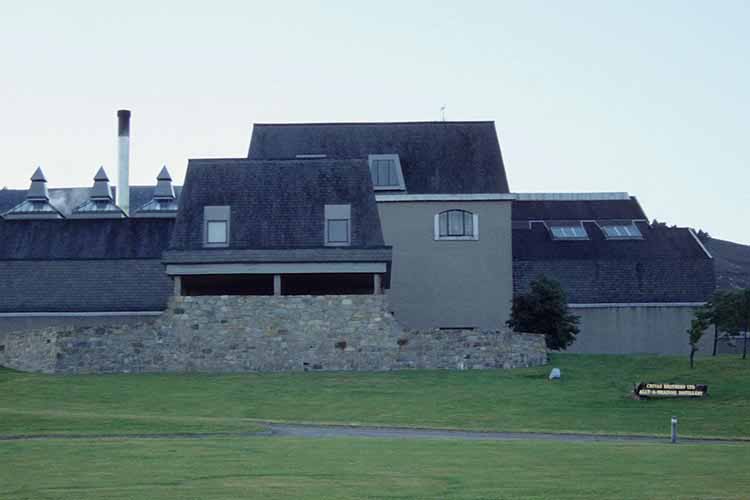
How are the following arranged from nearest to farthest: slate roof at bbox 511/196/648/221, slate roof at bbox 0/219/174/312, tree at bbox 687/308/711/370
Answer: tree at bbox 687/308/711/370, slate roof at bbox 0/219/174/312, slate roof at bbox 511/196/648/221

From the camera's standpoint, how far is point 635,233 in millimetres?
65125

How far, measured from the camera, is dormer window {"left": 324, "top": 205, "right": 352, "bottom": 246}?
154 feet

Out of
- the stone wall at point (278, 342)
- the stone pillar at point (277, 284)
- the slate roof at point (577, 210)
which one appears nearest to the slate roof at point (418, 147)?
the slate roof at point (577, 210)

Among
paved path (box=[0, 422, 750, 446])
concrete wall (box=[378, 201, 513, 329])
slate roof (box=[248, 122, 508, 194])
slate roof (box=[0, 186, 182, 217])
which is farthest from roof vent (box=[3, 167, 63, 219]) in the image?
paved path (box=[0, 422, 750, 446])

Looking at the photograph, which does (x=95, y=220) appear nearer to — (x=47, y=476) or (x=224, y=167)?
(x=224, y=167)

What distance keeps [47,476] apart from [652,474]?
35.8 ft

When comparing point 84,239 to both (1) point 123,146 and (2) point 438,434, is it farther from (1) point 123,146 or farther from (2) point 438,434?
(2) point 438,434

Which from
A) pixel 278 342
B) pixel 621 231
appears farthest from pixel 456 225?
pixel 621 231

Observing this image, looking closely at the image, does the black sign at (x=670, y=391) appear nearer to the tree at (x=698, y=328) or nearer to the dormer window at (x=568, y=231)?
the tree at (x=698, y=328)

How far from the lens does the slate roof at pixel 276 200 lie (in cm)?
4694

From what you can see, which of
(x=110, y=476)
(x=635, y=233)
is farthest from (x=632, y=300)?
(x=110, y=476)

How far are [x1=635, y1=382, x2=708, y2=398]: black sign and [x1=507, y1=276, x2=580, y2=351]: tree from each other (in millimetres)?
13738

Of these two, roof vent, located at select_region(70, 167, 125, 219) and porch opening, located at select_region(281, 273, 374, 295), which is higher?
roof vent, located at select_region(70, 167, 125, 219)

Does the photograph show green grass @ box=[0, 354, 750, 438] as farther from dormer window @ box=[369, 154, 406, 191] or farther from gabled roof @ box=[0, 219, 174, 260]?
dormer window @ box=[369, 154, 406, 191]
